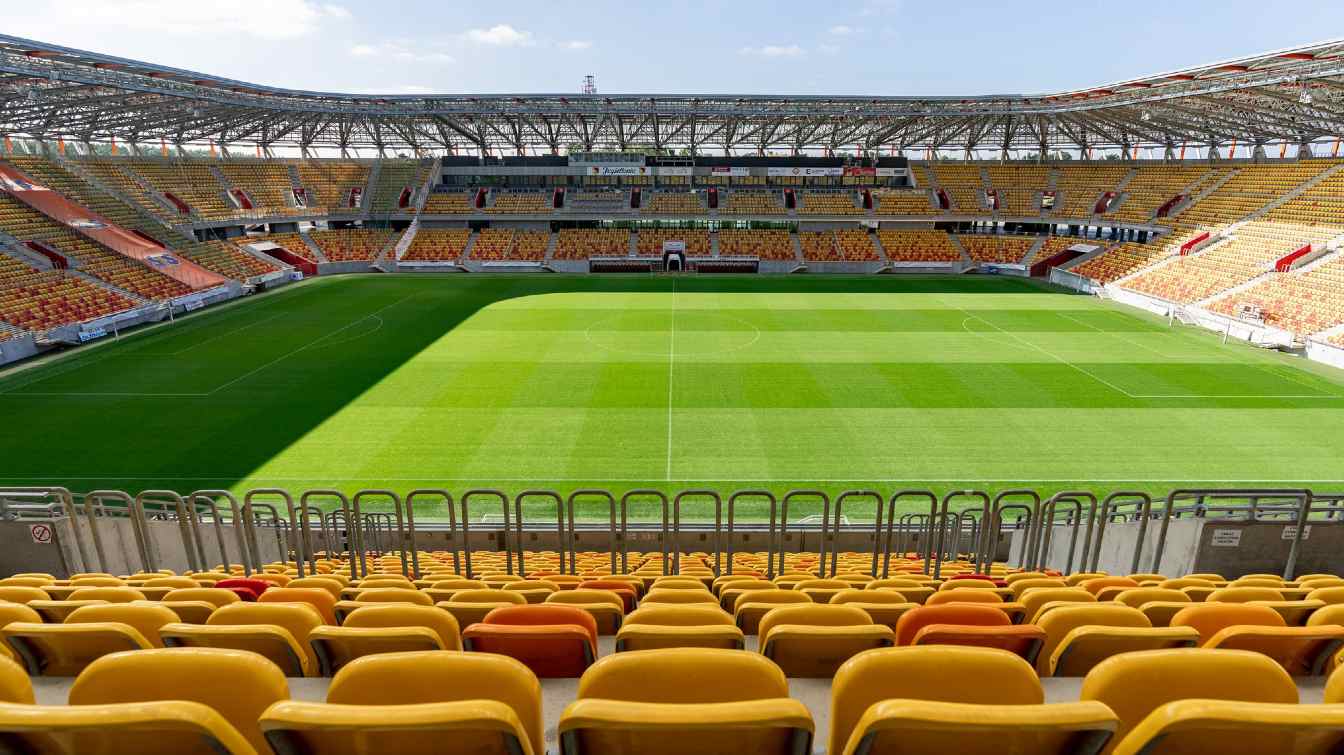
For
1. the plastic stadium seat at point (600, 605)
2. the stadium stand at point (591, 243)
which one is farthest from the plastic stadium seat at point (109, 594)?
the stadium stand at point (591, 243)

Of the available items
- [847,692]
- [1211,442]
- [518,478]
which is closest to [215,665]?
[847,692]

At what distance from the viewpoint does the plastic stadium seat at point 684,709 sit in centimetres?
204

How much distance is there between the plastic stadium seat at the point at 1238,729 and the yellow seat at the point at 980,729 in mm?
172

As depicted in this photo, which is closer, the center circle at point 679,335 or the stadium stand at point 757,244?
the center circle at point 679,335

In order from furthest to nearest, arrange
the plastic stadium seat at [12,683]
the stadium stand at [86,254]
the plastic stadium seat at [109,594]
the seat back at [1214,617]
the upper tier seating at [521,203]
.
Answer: the upper tier seating at [521,203], the stadium stand at [86,254], the plastic stadium seat at [109,594], the seat back at [1214,617], the plastic stadium seat at [12,683]

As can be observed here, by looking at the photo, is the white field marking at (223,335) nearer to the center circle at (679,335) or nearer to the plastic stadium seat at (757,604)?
the center circle at (679,335)

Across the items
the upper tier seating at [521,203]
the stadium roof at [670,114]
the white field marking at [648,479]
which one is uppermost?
the stadium roof at [670,114]

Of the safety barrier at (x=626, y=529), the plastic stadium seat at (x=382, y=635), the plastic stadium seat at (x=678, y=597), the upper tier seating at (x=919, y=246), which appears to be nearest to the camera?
the plastic stadium seat at (x=382, y=635)

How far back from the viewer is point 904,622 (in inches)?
159

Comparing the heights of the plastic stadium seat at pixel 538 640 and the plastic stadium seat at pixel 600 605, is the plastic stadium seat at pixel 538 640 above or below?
above

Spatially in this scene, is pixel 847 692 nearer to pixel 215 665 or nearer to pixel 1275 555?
pixel 215 665

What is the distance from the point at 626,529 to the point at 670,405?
1121 centimetres

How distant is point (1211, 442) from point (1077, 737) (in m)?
23.0

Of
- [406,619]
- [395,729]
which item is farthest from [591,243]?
[395,729]
